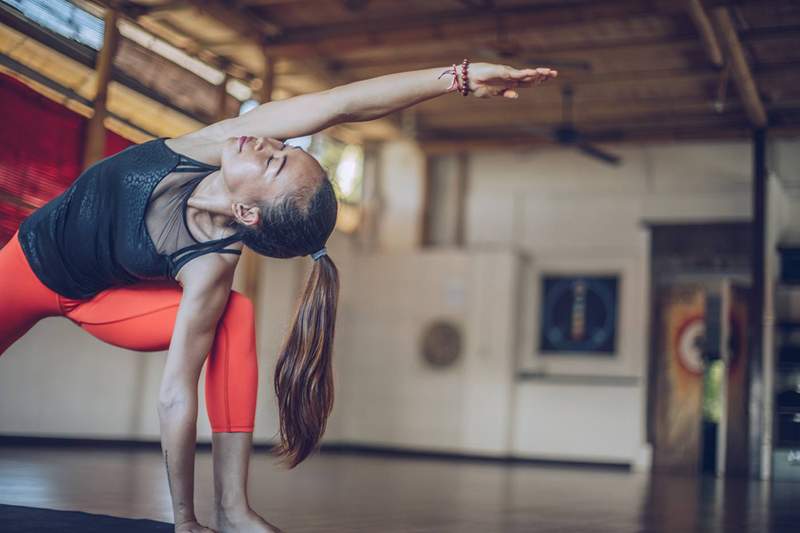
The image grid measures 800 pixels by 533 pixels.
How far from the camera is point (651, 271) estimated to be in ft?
33.7

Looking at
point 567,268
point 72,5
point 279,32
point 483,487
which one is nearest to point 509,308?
point 567,268

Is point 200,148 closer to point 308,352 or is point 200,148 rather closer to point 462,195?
point 308,352

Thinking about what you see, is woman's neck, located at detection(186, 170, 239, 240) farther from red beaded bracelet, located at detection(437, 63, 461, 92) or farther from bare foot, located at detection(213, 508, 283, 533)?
bare foot, located at detection(213, 508, 283, 533)

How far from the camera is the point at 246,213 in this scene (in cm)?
204

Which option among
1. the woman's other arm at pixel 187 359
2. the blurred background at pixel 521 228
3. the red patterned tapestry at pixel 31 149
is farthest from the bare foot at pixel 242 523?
the blurred background at pixel 521 228

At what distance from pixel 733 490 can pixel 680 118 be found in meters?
4.26

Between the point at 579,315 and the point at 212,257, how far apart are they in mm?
8631

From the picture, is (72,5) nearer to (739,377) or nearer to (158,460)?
(158,460)

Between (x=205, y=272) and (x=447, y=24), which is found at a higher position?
(x=447, y=24)

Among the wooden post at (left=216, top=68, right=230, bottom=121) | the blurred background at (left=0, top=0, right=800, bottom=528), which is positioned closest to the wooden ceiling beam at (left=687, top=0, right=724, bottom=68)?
the blurred background at (left=0, top=0, right=800, bottom=528)

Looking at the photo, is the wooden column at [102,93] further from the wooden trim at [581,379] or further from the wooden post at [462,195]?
the wooden trim at [581,379]

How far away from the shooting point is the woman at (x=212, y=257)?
2047 millimetres

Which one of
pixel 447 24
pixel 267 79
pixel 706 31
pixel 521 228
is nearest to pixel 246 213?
pixel 447 24

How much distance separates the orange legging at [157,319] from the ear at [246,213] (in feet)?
0.75
